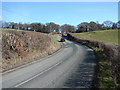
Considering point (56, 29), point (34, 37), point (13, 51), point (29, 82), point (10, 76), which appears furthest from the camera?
point (56, 29)

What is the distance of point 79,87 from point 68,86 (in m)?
0.65

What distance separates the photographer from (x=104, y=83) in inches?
402

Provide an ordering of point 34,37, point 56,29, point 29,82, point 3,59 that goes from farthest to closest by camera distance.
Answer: point 56,29
point 34,37
point 3,59
point 29,82

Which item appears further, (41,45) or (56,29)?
(56,29)

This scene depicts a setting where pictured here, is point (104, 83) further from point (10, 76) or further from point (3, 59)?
point (3, 59)

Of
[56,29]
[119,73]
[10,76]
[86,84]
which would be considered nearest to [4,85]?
[10,76]

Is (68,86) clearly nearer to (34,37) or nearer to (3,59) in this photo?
(3,59)

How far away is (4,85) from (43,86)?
2342mm

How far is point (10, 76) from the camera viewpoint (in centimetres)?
1324

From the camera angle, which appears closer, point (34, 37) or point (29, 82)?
point (29, 82)

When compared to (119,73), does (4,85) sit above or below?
below

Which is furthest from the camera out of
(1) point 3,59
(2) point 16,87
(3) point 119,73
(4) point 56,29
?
(4) point 56,29

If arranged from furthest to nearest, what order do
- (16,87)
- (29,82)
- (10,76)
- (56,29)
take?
(56,29), (10,76), (29,82), (16,87)

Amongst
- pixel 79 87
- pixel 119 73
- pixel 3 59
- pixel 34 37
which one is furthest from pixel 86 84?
pixel 34 37
